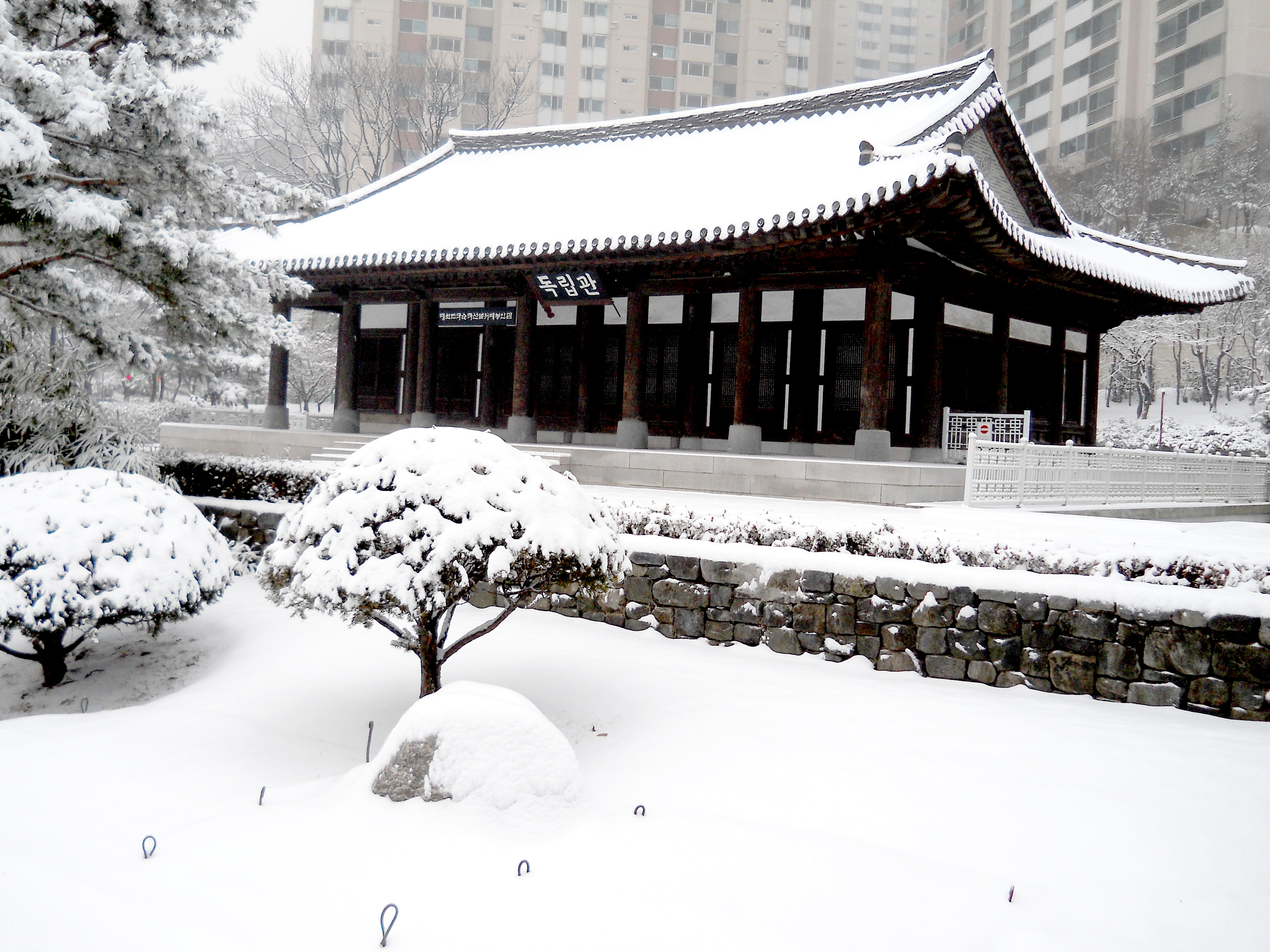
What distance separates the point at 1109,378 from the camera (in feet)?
120

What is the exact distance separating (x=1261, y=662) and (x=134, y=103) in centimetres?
1050

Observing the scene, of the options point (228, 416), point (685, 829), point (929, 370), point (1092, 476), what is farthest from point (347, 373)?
point (685, 829)

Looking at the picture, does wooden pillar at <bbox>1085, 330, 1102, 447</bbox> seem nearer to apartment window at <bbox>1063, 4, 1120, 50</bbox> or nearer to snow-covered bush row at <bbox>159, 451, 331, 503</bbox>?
snow-covered bush row at <bbox>159, 451, 331, 503</bbox>

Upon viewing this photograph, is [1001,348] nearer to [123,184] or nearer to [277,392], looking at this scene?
[123,184]

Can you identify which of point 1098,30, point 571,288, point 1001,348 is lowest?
point 1001,348

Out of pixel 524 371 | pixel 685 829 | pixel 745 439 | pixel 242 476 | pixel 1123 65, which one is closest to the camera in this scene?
pixel 685 829

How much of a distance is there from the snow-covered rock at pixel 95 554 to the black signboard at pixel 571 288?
22.8 feet

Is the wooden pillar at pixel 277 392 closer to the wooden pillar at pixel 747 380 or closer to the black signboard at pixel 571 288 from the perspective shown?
the black signboard at pixel 571 288

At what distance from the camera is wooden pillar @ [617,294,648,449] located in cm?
1336

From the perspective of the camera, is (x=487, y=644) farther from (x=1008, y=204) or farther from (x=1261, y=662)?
(x=1008, y=204)

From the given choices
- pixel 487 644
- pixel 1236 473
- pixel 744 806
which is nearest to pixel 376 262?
pixel 487 644

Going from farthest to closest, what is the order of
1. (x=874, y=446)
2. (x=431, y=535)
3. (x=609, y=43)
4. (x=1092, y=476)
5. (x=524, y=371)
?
1. (x=609, y=43)
2. (x=524, y=371)
3. (x=874, y=446)
4. (x=1092, y=476)
5. (x=431, y=535)

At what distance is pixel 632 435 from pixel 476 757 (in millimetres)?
9366

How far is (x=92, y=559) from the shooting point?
7238mm
